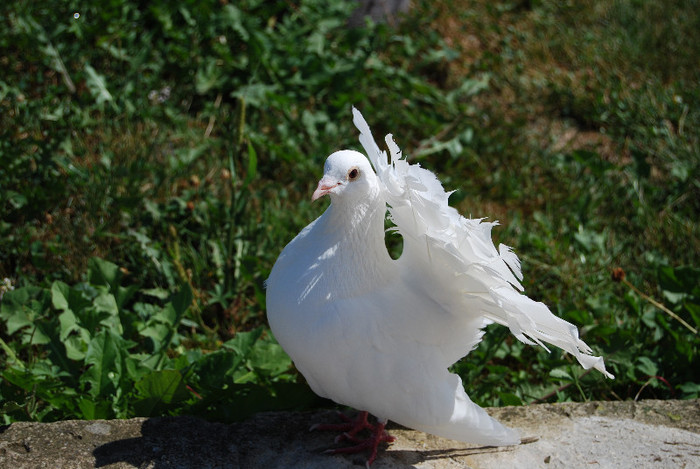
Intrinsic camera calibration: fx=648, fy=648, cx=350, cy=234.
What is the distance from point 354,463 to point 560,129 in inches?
152

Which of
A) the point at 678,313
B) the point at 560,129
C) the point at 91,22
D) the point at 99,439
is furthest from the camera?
the point at 560,129

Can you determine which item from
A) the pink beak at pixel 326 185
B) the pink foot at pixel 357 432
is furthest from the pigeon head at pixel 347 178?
the pink foot at pixel 357 432

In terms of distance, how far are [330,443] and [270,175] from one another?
7.59 feet

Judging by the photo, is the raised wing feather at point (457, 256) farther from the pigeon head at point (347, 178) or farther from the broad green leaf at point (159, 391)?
the broad green leaf at point (159, 391)

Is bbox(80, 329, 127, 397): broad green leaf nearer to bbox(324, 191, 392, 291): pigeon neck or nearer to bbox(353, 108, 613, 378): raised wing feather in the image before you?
bbox(324, 191, 392, 291): pigeon neck

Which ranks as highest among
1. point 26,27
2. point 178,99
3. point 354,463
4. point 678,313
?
point 26,27

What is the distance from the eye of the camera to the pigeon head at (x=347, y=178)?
7.59 feet

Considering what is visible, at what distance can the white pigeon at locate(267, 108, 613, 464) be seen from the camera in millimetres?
2283

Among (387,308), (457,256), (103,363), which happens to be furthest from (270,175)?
(457,256)

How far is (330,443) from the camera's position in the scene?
267cm

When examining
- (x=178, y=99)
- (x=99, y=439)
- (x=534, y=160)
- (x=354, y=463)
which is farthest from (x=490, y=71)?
(x=99, y=439)

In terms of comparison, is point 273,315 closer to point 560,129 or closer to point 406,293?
point 406,293

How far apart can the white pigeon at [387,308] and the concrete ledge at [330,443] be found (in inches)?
7.8

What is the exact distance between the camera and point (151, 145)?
Answer: 4031 millimetres
